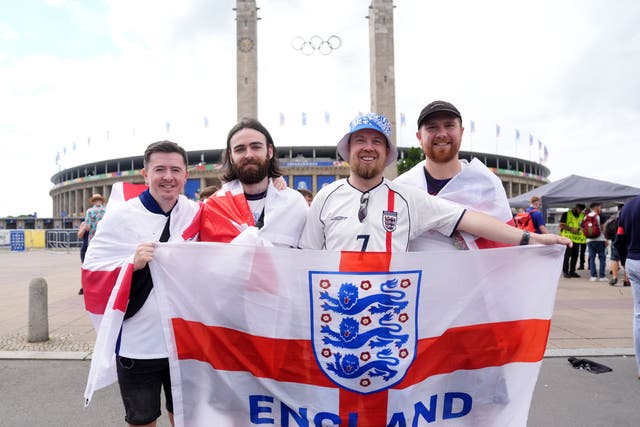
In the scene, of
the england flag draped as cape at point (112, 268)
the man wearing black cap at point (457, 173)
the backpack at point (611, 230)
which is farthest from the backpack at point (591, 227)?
the england flag draped as cape at point (112, 268)

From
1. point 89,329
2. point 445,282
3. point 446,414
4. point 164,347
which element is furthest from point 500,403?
point 89,329

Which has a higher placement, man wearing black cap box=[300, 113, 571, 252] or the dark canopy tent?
the dark canopy tent

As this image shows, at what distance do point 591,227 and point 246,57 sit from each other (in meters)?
30.7

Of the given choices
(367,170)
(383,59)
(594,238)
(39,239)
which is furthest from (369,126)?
(383,59)

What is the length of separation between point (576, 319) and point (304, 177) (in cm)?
5210

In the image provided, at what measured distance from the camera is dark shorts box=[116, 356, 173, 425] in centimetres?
252

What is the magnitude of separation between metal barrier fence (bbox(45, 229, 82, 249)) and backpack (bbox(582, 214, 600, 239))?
2801 centimetres

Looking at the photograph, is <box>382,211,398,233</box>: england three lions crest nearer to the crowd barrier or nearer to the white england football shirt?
the white england football shirt

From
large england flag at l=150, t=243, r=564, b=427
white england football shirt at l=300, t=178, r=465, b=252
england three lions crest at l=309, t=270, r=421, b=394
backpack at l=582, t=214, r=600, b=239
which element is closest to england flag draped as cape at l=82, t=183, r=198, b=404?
large england flag at l=150, t=243, r=564, b=427

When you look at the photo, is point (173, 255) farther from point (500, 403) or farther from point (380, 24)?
point (380, 24)

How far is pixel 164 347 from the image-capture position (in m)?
2.56

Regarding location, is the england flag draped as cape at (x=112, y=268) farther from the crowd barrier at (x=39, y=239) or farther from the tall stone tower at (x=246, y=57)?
the tall stone tower at (x=246, y=57)

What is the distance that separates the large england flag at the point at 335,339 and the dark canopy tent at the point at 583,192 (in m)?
11.3

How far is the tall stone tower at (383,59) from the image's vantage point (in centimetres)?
3610
